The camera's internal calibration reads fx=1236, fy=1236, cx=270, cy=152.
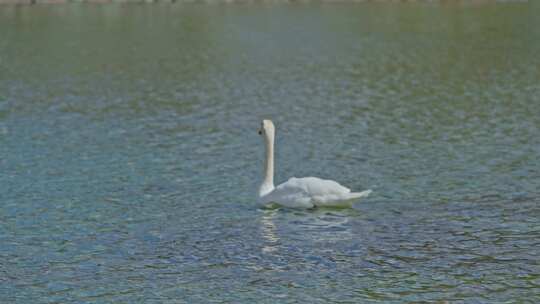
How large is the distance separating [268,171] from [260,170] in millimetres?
2645

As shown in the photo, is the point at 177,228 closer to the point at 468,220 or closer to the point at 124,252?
the point at 124,252

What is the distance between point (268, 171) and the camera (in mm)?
19594

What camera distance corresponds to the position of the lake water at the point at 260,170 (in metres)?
14.9

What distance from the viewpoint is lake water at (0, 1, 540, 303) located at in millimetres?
14938

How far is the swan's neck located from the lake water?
371mm

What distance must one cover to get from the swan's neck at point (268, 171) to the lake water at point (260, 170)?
0.37m

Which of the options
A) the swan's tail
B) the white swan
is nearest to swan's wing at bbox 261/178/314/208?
the white swan

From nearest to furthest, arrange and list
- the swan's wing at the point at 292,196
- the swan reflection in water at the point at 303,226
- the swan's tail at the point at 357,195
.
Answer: the swan reflection in water at the point at 303,226
the swan's tail at the point at 357,195
the swan's wing at the point at 292,196

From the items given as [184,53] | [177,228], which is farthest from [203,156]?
[184,53]

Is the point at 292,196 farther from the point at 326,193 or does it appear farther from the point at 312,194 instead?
the point at 326,193

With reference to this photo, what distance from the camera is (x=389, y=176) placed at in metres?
21.3


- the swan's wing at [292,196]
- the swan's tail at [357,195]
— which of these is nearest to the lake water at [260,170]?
the swan's wing at [292,196]

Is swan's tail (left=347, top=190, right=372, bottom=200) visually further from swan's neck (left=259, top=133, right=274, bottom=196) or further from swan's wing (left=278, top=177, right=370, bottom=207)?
swan's neck (left=259, top=133, right=274, bottom=196)

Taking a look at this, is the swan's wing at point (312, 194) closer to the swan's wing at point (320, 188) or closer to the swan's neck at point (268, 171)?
the swan's wing at point (320, 188)
